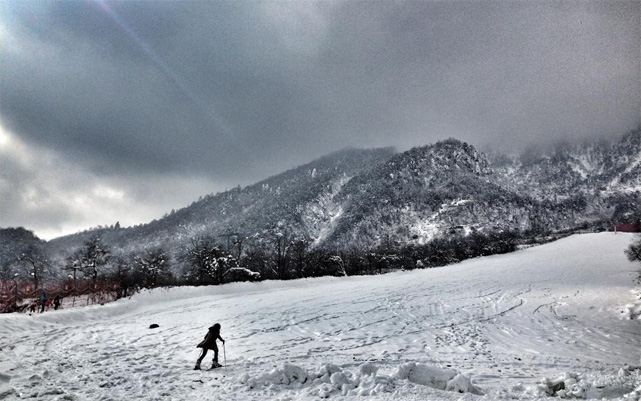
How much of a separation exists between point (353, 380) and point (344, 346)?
6.42 metres

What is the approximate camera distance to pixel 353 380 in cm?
885

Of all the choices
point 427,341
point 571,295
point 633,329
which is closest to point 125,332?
point 427,341

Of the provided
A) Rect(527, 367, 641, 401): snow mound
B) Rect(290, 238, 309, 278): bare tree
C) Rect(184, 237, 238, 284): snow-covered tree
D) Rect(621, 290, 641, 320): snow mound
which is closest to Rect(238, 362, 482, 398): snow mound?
Rect(527, 367, 641, 401): snow mound

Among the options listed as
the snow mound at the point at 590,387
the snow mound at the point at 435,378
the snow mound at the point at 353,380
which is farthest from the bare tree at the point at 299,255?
the snow mound at the point at 590,387

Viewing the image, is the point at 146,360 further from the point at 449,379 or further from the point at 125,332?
the point at 449,379

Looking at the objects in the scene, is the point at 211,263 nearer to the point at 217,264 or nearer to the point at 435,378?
the point at 217,264

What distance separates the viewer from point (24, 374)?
9.24 meters

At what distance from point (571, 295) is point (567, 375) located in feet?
88.5

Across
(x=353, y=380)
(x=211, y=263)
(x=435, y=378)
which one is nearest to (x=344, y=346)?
(x=353, y=380)

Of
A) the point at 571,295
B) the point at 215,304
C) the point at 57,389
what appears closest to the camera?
the point at 57,389

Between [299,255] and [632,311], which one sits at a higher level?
[299,255]

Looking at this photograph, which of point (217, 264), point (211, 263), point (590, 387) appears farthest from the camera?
point (211, 263)

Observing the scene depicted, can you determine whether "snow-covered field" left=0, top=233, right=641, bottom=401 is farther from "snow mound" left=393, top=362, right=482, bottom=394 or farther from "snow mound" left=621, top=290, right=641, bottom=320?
"snow mound" left=621, top=290, right=641, bottom=320

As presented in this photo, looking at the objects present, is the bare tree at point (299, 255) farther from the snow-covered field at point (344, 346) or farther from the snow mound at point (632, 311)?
the snow mound at point (632, 311)
